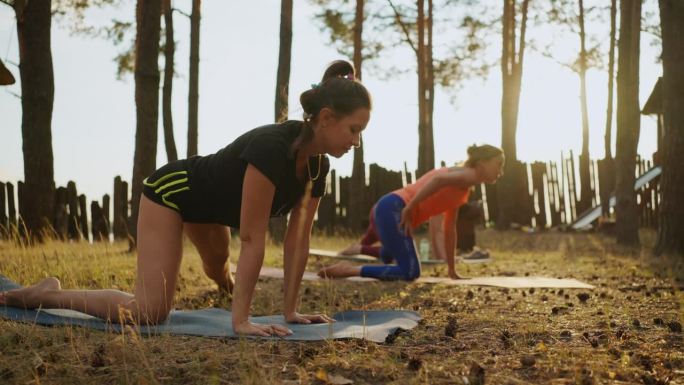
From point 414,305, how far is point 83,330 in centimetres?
226

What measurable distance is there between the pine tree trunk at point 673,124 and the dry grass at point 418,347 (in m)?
3.19

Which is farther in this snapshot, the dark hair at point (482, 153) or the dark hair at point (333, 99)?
the dark hair at point (482, 153)

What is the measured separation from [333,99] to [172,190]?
1.01 m

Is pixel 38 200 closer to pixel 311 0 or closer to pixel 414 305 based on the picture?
pixel 414 305

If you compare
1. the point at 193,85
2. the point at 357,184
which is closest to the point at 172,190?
the point at 193,85

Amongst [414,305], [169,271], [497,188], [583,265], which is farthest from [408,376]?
[497,188]

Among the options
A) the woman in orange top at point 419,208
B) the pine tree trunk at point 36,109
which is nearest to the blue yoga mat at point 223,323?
the woman in orange top at point 419,208

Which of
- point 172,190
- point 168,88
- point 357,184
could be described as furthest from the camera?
point 357,184

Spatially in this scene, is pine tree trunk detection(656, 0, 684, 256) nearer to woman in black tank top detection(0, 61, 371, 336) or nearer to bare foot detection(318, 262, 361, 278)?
bare foot detection(318, 262, 361, 278)

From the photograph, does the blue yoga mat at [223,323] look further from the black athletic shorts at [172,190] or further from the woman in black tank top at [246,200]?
the black athletic shorts at [172,190]

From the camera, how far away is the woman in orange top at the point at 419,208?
6.48 metres

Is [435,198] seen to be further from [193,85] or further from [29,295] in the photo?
[193,85]

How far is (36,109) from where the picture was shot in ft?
30.1

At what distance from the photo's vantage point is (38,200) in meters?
9.22
